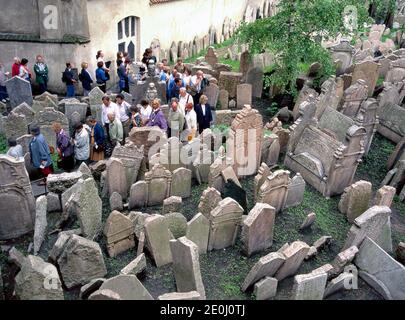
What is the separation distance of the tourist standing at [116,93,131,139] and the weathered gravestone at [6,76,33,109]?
3.15 metres

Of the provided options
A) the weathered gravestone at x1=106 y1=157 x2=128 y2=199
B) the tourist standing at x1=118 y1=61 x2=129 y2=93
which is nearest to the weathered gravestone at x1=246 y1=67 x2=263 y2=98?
the tourist standing at x1=118 y1=61 x2=129 y2=93

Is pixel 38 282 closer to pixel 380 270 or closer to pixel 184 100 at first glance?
pixel 380 270

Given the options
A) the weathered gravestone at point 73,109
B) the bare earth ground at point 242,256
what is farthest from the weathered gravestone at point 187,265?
the weathered gravestone at point 73,109

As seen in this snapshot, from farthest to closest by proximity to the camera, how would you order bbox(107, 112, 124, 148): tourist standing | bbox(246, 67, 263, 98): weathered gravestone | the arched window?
the arched window, bbox(246, 67, 263, 98): weathered gravestone, bbox(107, 112, 124, 148): tourist standing

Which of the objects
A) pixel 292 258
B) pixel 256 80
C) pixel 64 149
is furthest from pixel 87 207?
pixel 256 80

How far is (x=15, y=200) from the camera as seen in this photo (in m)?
9.09

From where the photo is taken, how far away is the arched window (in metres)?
18.2

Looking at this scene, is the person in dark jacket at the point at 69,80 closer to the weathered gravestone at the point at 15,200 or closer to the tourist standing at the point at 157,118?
the tourist standing at the point at 157,118

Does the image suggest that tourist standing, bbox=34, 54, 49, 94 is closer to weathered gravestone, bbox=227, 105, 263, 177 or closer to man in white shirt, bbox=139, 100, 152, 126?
man in white shirt, bbox=139, 100, 152, 126

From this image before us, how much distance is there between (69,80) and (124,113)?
3.34 m

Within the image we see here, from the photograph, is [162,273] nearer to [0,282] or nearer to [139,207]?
[139,207]

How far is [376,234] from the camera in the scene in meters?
9.20

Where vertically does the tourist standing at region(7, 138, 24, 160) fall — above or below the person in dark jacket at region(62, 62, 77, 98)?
below
